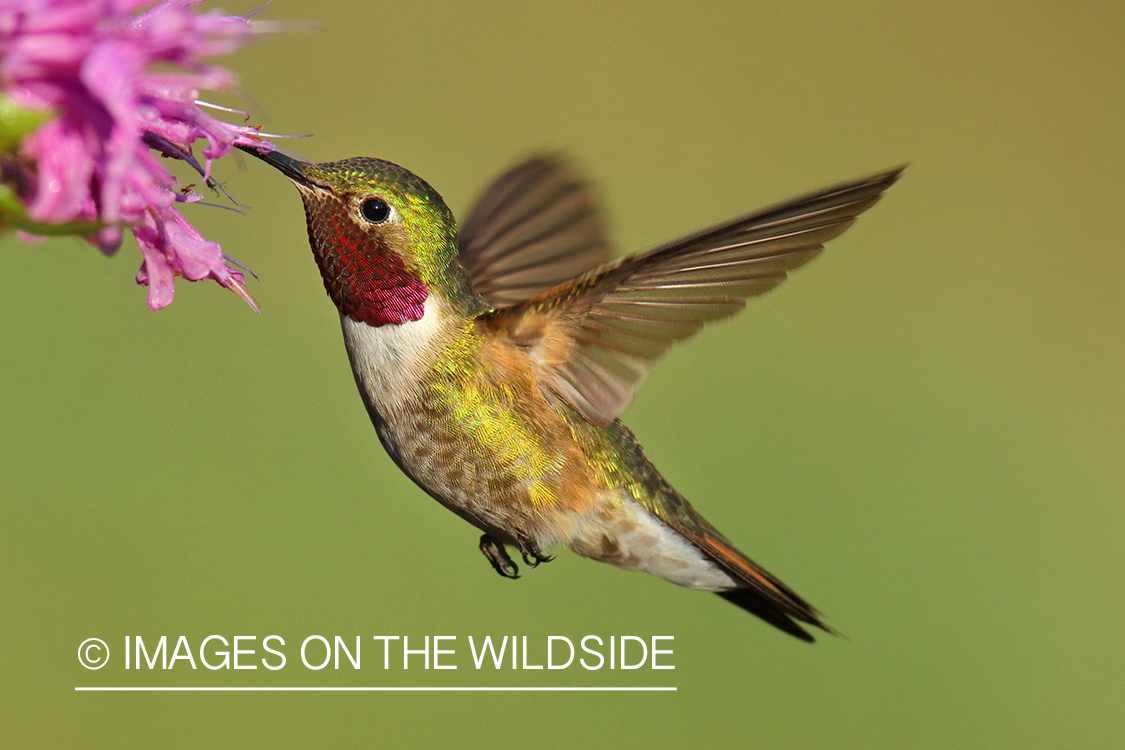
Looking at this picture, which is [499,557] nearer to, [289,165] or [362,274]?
[362,274]

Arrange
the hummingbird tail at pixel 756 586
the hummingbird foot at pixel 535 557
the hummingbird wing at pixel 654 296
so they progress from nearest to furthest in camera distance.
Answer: the hummingbird wing at pixel 654 296 → the hummingbird foot at pixel 535 557 → the hummingbird tail at pixel 756 586

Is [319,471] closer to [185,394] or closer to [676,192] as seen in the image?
[185,394]

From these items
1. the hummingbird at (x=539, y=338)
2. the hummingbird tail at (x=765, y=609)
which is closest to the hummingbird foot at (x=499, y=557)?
the hummingbird at (x=539, y=338)

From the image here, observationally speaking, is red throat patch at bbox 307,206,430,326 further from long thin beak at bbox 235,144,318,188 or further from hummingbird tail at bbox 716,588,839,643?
hummingbird tail at bbox 716,588,839,643

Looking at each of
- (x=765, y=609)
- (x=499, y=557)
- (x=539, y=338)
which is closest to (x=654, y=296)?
(x=539, y=338)

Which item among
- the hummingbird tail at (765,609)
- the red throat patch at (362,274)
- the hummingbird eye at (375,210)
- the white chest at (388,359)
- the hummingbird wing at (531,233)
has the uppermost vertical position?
the hummingbird wing at (531,233)

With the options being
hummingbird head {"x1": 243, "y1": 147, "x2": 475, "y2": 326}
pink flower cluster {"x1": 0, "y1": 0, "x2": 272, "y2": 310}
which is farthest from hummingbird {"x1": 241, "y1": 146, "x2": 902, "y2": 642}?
pink flower cluster {"x1": 0, "y1": 0, "x2": 272, "y2": 310}

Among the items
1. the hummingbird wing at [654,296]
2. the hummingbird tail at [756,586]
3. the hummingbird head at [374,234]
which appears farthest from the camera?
the hummingbird tail at [756,586]

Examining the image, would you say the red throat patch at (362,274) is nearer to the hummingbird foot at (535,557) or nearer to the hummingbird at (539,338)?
the hummingbird at (539,338)

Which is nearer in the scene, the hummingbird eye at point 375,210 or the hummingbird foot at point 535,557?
the hummingbird eye at point 375,210
